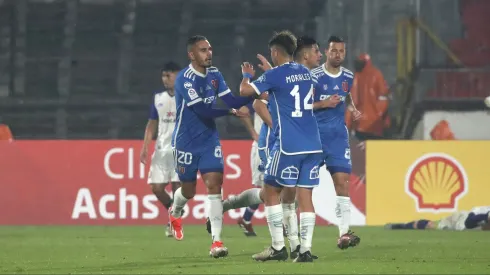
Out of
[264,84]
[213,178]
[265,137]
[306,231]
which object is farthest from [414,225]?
[264,84]

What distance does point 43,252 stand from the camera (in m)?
11.7

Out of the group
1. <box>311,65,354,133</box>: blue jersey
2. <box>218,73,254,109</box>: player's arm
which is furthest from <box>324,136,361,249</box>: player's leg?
<box>218,73,254,109</box>: player's arm

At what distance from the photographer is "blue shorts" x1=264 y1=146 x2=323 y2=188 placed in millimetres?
9805

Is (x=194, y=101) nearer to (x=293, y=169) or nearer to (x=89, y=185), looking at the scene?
(x=293, y=169)

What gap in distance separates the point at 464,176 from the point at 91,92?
5943mm

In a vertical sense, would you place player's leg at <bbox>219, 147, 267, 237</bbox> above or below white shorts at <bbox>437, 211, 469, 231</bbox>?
above

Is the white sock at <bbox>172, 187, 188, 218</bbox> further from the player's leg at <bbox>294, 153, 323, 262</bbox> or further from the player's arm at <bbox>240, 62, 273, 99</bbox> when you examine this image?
the player's arm at <bbox>240, 62, 273, 99</bbox>

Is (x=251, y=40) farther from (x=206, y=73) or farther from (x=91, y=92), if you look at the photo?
(x=206, y=73)

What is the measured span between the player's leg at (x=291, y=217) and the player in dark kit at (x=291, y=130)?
0.17 meters

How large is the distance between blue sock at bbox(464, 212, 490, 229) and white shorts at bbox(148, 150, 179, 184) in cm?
375

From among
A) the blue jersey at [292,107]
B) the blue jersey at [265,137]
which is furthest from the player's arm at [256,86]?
the blue jersey at [265,137]

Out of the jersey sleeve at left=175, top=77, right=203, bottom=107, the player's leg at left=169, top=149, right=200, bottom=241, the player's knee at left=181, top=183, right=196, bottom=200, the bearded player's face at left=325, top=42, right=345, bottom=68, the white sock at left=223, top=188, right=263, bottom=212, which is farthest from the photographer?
the white sock at left=223, top=188, right=263, bottom=212

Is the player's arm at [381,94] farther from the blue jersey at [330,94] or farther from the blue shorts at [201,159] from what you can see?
the blue shorts at [201,159]

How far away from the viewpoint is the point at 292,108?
32.2 ft
